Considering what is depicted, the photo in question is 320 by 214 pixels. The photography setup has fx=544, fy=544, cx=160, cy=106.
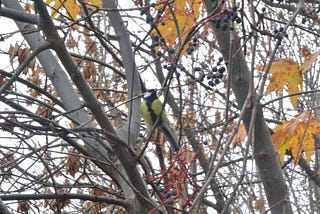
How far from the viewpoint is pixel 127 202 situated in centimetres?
246

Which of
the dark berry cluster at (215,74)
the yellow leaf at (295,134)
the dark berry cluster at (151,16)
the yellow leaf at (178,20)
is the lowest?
the yellow leaf at (295,134)

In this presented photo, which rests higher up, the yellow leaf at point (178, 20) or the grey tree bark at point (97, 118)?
the yellow leaf at point (178, 20)

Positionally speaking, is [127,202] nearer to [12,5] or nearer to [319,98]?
[12,5]

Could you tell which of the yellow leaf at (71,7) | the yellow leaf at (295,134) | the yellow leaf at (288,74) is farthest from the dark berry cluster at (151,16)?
the yellow leaf at (295,134)

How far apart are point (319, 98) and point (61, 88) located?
304 centimetres

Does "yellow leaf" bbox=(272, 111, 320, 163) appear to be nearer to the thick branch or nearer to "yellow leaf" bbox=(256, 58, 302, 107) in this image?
"yellow leaf" bbox=(256, 58, 302, 107)

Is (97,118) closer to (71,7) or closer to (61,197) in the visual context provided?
(61,197)

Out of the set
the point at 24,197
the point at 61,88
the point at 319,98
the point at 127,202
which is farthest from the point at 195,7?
the point at 319,98

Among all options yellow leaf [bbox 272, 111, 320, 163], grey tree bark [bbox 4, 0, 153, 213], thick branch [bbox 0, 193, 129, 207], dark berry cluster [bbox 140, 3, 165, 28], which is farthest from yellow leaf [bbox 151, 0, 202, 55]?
thick branch [bbox 0, 193, 129, 207]

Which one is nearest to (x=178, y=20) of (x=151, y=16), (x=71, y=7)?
(x=151, y=16)

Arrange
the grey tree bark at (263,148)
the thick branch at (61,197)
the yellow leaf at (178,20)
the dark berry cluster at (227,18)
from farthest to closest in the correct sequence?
the yellow leaf at (178,20) → the grey tree bark at (263,148) → the thick branch at (61,197) → the dark berry cluster at (227,18)

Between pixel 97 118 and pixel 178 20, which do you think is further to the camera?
pixel 178 20

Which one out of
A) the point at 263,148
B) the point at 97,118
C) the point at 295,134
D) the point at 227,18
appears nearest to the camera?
the point at 227,18

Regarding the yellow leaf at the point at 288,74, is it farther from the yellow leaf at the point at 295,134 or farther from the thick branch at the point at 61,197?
the thick branch at the point at 61,197
